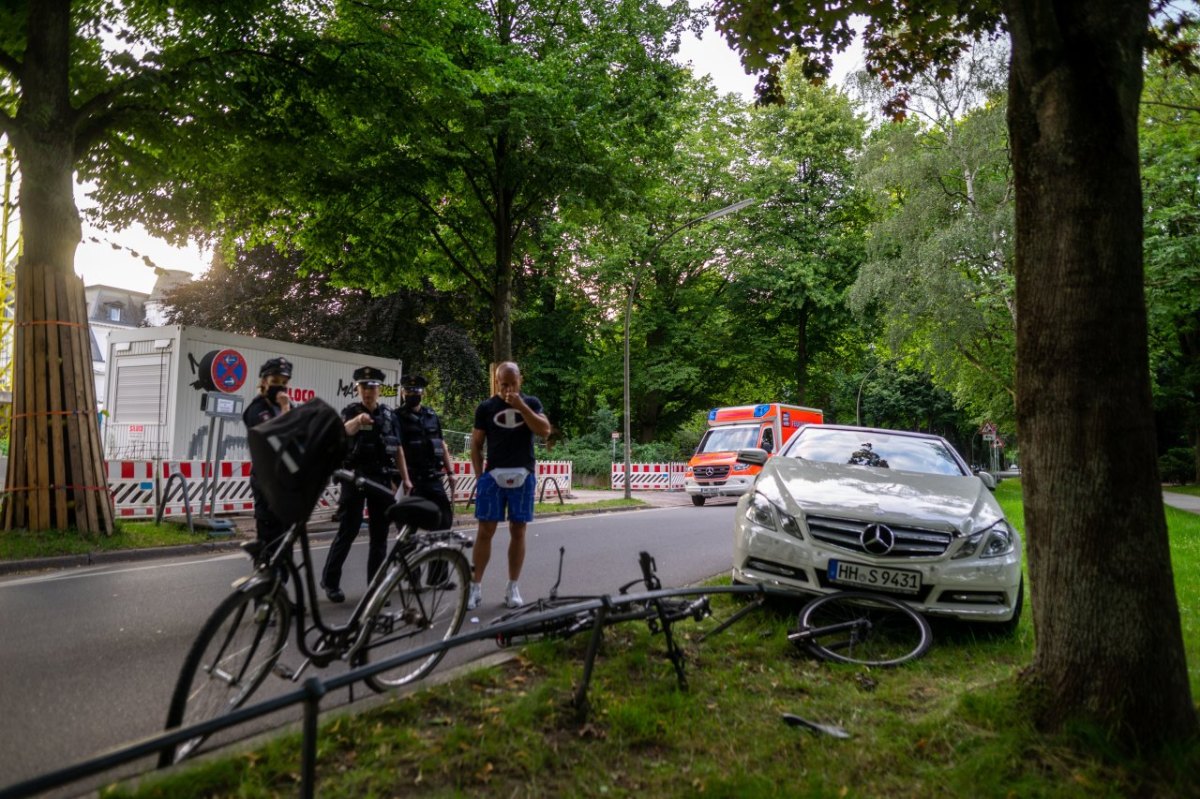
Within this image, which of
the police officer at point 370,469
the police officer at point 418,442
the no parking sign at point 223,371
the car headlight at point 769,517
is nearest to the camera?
the car headlight at point 769,517

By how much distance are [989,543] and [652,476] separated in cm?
2724

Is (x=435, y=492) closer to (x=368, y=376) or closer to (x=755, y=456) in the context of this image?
(x=368, y=376)

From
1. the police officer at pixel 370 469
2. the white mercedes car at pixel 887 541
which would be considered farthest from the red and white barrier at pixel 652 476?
the white mercedes car at pixel 887 541

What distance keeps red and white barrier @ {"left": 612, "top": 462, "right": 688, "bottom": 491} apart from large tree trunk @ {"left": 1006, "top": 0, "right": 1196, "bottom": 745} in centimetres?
2708

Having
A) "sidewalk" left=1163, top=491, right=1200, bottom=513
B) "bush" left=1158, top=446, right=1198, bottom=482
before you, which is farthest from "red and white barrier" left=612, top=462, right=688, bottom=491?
"bush" left=1158, top=446, right=1198, bottom=482

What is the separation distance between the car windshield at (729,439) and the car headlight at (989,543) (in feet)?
54.3

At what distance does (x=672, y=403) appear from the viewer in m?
37.4

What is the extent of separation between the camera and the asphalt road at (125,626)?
11.9 feet

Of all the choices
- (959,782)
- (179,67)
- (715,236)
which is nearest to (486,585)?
(959,782)

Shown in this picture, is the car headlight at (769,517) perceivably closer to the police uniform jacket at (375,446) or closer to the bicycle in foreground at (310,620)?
the bicycle in foreground at (310,620)

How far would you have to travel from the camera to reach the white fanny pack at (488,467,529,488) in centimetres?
598

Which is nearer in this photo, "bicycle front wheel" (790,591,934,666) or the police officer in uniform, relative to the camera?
"bicycle front wheel" (790,591,934,666)

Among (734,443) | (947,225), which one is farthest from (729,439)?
(947,225)

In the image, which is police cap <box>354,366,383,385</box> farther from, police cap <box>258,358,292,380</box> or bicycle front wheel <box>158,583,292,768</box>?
bicycle front wheel <box>158,583,292,768</box>
